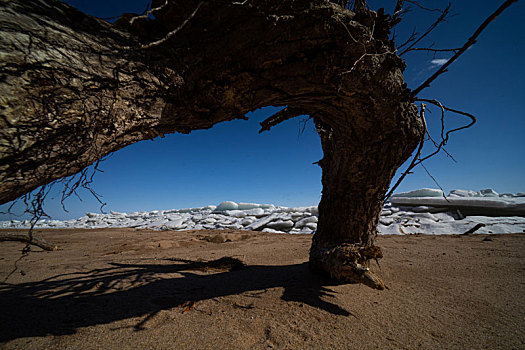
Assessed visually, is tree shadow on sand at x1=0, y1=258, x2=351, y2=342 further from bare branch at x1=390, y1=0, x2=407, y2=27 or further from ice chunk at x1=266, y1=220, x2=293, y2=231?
ice chunk at x1=266, y1=220, x2=293, y2=231

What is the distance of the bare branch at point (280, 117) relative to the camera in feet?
7.68

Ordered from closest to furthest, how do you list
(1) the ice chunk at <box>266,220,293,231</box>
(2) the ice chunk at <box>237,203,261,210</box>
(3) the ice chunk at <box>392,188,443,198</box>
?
(1) the ice chunk at <box>266,220,293,231</box> < (3) the ice chunk at <box>392,188,443,198</box> < (2) the ice chunk at <box>237,203,261,210</box>

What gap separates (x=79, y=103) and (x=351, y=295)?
2219mm

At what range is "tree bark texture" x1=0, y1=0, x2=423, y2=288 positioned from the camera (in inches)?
35.6

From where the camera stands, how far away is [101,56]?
1.08 meters

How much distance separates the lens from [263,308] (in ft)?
5.00

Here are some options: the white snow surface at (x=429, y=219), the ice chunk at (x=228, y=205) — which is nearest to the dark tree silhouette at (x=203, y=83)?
the white snow surface at (x=429, y=219)

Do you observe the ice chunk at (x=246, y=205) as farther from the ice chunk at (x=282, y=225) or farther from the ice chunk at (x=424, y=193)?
the ice chunk at (x=424, y=193)

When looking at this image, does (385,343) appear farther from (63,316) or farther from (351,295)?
(63,316)

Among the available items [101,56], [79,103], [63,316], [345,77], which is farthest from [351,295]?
[101,56]

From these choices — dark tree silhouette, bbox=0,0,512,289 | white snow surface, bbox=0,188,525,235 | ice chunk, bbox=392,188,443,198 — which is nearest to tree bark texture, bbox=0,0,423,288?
dark tree silhouette, bbox=0,0,512,289

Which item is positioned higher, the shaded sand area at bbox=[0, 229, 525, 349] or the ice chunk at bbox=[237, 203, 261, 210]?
the ice chunk at bbox=[237, 203, 261, 210]

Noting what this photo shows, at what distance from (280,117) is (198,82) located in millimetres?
1203

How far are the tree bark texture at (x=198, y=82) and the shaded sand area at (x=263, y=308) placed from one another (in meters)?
0.44
